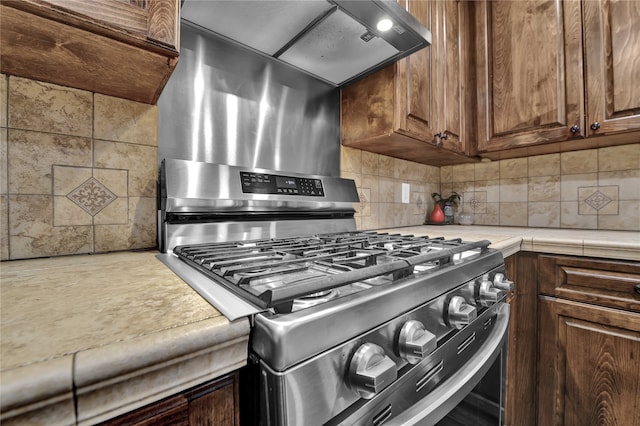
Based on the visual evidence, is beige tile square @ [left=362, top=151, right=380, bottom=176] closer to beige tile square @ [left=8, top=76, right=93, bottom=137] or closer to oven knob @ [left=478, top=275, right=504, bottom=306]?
oven knob @ [left=478, top=275, right=504, bottom=306]

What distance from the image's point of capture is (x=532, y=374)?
1158mm

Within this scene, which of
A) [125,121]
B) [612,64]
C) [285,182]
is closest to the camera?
[125,121]

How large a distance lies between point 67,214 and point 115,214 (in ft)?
0.36

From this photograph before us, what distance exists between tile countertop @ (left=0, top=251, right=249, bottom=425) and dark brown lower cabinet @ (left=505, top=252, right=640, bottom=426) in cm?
123

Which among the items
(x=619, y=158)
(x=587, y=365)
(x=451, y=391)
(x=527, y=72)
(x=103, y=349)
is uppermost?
(x=527, y=72)

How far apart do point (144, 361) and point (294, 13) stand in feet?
3.31

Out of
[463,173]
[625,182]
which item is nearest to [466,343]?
[625,182]

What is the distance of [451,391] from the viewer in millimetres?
563

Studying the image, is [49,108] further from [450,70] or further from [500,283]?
[450,70]

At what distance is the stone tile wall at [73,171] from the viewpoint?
2.39 feet

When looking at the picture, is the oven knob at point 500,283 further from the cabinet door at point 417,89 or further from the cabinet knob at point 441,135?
the cabinet knob at point 441,135

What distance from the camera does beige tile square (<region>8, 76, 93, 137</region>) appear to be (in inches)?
28.8

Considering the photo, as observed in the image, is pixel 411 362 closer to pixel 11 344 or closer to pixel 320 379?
pixel 320 379

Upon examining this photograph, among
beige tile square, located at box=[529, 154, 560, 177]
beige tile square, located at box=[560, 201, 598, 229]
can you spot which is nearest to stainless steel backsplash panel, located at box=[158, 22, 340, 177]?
beige tile square, located at box=[529, 154, 560, 177]
